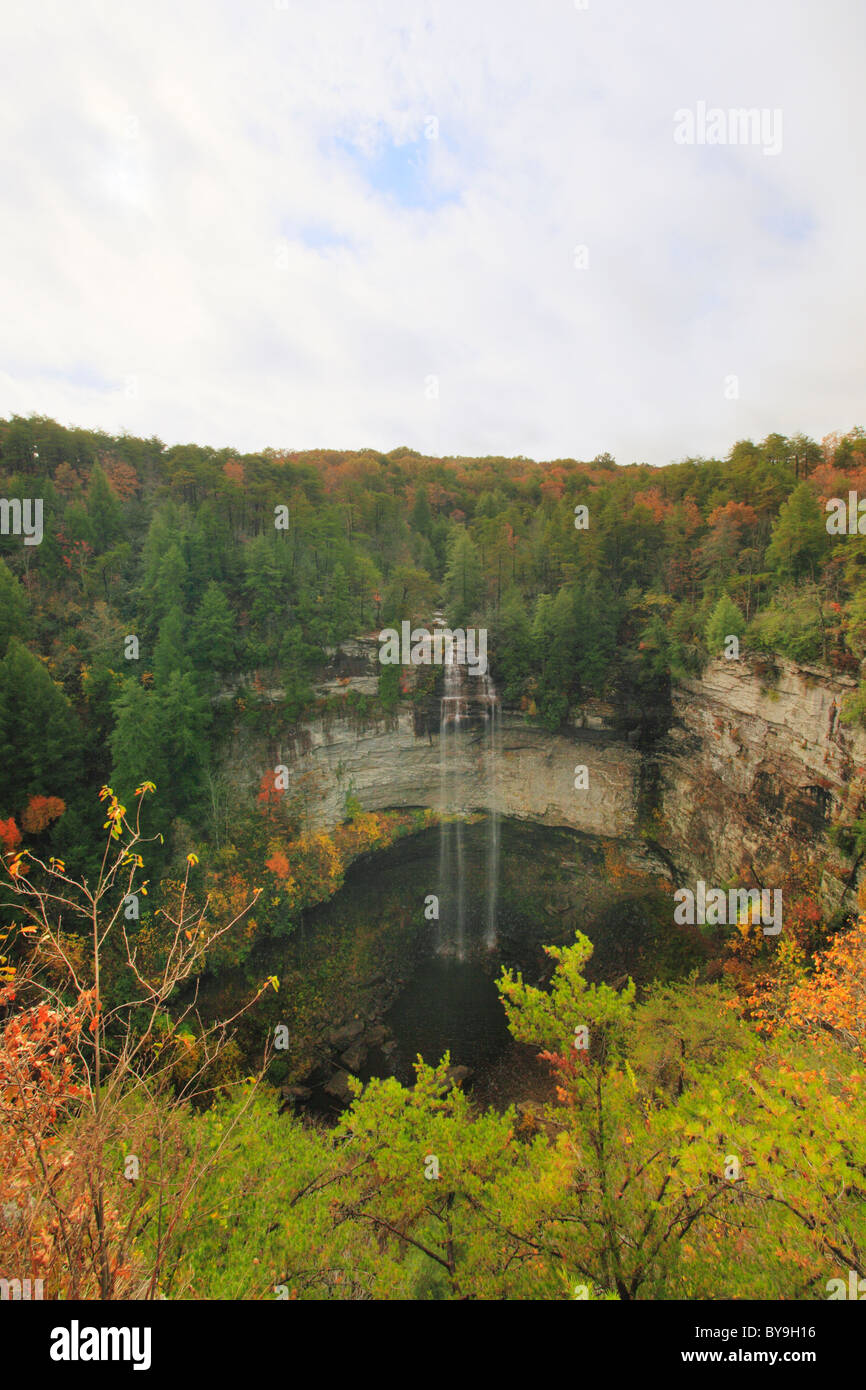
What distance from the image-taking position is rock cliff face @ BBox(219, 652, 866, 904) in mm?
15930

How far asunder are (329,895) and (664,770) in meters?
15.9

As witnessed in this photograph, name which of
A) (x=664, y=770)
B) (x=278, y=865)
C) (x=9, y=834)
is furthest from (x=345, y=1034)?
(x=664, y=770)

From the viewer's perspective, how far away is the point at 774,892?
16.4 metres

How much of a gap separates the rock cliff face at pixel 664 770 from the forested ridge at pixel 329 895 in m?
0.98

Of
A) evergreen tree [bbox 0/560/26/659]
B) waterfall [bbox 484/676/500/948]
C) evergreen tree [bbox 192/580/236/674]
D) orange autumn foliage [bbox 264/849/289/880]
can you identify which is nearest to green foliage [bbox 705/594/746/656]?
waterfall [bbox 484/676/500/948]

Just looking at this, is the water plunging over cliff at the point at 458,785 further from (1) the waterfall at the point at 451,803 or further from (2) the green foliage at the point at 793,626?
(2) the green foliage at the point at 793,626

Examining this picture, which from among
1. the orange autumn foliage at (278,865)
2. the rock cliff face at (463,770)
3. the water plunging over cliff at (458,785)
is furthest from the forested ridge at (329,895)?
the water plunging over cliff at (458,785)

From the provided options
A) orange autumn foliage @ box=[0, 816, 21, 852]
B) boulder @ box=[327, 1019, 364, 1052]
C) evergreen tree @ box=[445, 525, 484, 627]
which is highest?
evergreen tree @ box=[445, 525, 484, 627]

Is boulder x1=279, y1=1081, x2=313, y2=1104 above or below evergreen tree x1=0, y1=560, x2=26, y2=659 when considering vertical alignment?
below

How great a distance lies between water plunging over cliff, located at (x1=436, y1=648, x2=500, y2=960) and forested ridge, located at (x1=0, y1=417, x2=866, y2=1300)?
152 cm

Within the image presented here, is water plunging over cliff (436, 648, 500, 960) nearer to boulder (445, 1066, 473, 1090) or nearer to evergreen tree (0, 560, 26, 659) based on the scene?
boulder (445, 1066, 473, 1090)

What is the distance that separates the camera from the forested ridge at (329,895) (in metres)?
4.90
